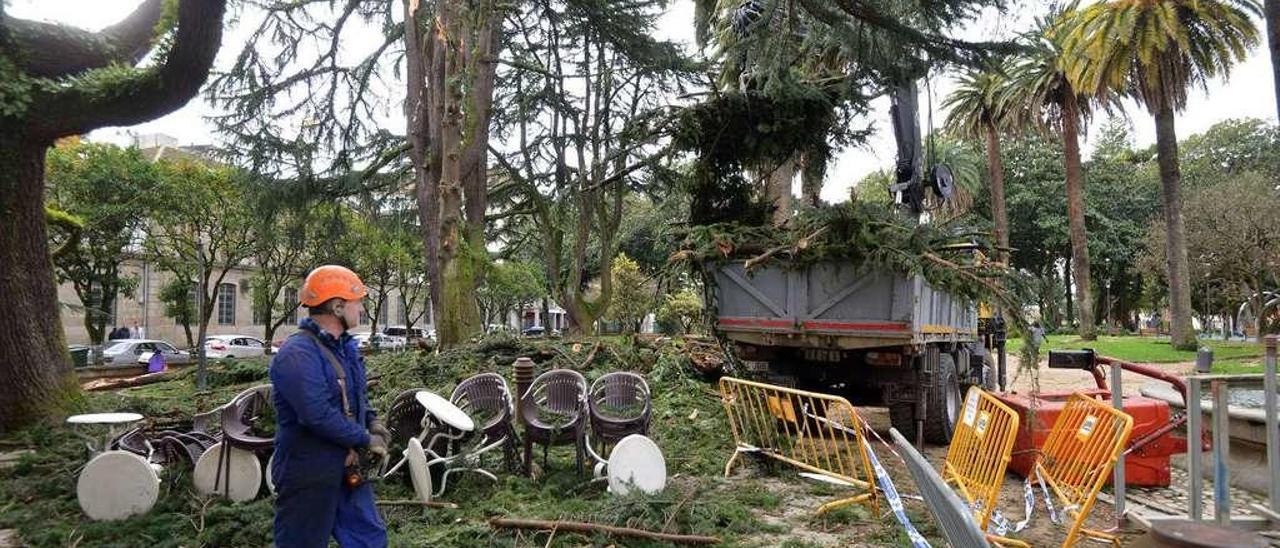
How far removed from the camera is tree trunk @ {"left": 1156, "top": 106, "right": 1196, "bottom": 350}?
23.1 meters

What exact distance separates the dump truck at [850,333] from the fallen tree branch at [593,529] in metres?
3.76

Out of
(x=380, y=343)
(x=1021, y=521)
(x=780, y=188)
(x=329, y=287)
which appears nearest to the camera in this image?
(x=329, y=287)

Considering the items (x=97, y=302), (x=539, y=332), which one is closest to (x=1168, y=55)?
(x=539, y=332)

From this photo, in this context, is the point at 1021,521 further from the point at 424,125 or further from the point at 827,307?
the point at 424,125

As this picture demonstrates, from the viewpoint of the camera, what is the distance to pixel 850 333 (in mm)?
7891

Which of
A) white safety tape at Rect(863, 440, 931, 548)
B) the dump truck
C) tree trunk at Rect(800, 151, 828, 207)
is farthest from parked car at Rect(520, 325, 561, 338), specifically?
white safety tape at Rect(863, 440, 931, 548)

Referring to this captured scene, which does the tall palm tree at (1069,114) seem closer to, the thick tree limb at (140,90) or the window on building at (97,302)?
the thick tree limb at (140,90)

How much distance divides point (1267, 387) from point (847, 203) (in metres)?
4.45

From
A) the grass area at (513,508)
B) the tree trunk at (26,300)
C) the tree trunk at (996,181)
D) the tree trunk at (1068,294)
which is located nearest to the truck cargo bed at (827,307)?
the grass area at (513,508)

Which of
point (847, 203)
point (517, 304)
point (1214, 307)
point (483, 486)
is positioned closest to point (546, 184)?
point (847, 203)

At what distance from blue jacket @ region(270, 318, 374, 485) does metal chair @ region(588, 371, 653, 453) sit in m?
2.96

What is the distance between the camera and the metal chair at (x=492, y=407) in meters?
6.23

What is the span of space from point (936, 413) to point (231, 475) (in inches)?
273

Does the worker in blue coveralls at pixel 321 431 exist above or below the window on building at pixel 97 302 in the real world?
below
